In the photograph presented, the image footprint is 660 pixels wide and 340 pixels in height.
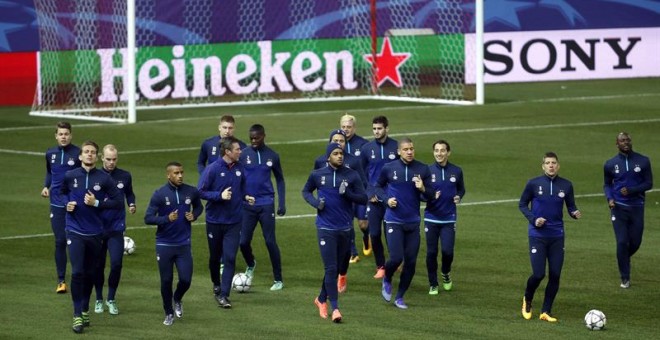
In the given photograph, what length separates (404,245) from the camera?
1894 centimetres

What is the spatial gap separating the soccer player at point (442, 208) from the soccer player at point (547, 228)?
1556mm

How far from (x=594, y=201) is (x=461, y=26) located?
2178 centimetres

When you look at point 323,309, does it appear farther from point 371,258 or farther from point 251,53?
point 251,53

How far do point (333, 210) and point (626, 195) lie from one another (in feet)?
14.9

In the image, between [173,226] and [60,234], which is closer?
[173,226]

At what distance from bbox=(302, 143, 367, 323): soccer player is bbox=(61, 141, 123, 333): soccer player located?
8.26 feet

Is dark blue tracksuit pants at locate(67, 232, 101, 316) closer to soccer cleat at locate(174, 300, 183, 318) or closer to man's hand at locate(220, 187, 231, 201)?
soccer cleat at locate(174, 300, 183, 318)

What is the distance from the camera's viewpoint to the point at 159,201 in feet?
57.9

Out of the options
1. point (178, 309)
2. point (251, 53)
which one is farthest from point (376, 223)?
point (251, 53)

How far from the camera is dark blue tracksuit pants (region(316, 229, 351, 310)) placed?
18.0 meters

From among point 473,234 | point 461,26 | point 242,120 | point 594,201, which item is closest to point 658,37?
point 461,26

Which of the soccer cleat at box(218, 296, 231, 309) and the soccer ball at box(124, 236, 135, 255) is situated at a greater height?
the soccer ball at box(124, 236, 135, 255)

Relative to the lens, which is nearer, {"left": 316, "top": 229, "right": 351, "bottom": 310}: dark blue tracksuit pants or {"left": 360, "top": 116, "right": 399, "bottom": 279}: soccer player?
{"left": 316, "top": 229, "right": 351, "bottom": 310}: dark blue tracksuit pants

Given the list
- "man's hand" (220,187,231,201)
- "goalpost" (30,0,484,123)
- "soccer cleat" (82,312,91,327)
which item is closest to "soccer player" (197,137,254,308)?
"man's hand" (220,187,231,201)
